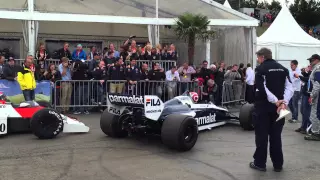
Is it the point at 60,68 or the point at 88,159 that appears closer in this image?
the point at 88,159

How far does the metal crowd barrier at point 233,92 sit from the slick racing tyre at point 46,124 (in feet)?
24.1

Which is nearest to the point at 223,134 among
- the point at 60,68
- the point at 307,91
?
the point at 307,91

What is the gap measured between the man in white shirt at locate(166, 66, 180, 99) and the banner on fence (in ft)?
13.3

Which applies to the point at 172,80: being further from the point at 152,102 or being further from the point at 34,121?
the point at 34,121

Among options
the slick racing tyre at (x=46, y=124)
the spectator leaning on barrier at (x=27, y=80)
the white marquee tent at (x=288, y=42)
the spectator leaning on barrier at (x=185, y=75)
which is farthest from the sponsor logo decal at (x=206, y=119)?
the white marquee tent at (x=288, y=42)

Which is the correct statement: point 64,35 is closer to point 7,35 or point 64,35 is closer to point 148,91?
point 7,35

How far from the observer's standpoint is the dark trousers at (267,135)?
613 cm

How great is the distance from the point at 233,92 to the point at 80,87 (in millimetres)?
5926

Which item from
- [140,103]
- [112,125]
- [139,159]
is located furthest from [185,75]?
[139,159]

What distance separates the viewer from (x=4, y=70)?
11.6 meters

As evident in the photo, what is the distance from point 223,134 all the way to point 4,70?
6.87 m

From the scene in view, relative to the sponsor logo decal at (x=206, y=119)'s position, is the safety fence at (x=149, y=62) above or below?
above

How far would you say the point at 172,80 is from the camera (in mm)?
13516

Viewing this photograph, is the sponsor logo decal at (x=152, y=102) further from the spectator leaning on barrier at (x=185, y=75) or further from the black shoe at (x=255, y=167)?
the spectator leaning on barrier at (x=185, y=75)
